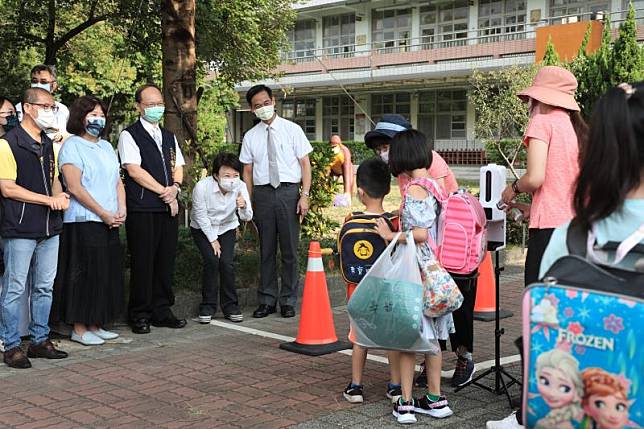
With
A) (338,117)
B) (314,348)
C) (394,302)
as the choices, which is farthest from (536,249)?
(338,117)

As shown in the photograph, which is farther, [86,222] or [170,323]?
[170,323]

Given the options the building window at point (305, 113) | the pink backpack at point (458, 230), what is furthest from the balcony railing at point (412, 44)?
the pink backpack at point (458, 230)

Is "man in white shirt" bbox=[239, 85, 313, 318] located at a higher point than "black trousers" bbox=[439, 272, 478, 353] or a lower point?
higher

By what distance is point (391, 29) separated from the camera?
40.9 metres

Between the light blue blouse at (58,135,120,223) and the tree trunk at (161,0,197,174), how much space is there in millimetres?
2259

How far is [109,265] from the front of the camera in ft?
21.7

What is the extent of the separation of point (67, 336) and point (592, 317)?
218 inches

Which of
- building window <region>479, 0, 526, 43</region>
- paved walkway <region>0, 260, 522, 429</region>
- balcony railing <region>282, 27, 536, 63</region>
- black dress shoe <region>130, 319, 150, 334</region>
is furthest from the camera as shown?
balcony railing <region>282, 27, 536, 63</region>

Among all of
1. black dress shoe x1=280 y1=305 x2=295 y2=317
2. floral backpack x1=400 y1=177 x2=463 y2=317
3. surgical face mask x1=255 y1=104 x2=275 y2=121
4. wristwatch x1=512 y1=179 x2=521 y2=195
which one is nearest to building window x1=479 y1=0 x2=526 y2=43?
surgical face mask x1=255 y1=104 x2=275 y2=121

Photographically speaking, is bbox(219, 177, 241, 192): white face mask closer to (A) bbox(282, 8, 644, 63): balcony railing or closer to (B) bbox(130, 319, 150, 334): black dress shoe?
(B) bbox(130, 319, 150, 334): black dress shoe

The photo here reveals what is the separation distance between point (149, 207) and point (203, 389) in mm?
2182

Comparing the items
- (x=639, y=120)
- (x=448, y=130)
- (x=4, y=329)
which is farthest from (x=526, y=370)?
(x=448, y=130)

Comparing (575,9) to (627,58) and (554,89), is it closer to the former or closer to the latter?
(627,58)

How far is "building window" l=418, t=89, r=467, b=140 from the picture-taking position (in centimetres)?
3909
